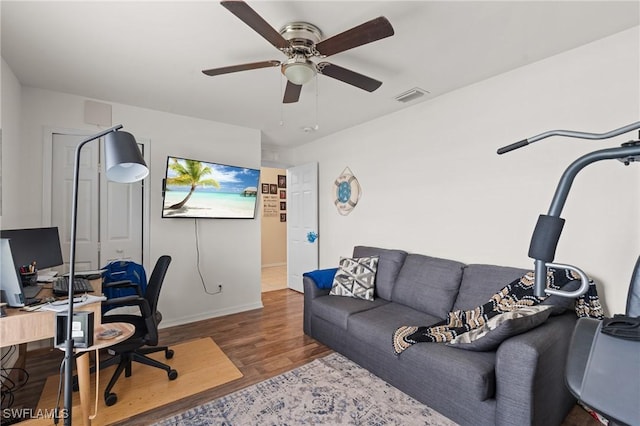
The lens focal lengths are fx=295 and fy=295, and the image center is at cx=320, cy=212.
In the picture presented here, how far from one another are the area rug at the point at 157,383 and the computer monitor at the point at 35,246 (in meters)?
0.95

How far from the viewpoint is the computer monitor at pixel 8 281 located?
1.61 meters

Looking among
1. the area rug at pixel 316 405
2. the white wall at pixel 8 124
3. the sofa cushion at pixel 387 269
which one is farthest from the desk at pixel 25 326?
the sofa cushion at pixel 387 269

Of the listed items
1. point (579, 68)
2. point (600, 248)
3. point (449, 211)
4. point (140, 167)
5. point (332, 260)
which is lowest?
point (332, 260)

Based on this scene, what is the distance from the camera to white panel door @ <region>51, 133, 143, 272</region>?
9.71ft

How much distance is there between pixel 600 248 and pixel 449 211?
1.13 m

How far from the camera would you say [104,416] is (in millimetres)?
1920

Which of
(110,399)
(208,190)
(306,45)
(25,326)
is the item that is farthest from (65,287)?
(306,45)

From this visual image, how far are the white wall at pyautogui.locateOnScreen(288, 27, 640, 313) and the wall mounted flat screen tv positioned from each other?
1536 millimetres

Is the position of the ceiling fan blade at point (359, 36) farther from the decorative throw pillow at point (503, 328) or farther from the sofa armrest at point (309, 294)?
the sofa armrest at point (309, 294)

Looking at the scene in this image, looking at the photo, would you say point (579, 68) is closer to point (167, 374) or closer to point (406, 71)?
point (406, 71)

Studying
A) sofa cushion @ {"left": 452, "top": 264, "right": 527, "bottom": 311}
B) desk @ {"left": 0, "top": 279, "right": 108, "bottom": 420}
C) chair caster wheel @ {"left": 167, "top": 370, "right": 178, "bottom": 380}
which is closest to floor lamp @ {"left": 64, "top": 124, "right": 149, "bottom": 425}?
desk @ {"left": 0, "top": 279, "right": 108, "bottom": 420}

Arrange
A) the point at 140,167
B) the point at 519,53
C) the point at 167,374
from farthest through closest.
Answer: the point at 167,374 < the point at 519,53 < the point at 140,167

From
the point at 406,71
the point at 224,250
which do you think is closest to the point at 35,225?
the point at 224,250

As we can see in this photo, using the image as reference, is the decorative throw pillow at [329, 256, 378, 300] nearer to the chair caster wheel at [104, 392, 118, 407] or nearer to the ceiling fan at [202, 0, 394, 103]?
the ceiling fan at [202, 0, 394, 103]
